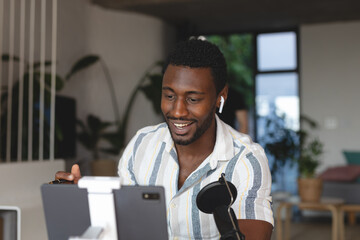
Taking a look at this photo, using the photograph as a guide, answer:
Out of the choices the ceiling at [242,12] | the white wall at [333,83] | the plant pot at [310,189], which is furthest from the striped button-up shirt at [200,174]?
the white wall at [333,83]

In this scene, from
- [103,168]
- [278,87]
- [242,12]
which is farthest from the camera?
[278,87]

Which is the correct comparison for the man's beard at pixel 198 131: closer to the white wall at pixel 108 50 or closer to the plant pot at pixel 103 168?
the plant pot at pixel 103 168

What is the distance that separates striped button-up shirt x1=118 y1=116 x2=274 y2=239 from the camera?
3.94 ft

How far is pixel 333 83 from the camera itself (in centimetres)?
688

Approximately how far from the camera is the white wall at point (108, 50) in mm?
5613

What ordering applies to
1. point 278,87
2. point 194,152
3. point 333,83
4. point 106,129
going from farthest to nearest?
point 278,87, point 333,83, point 106,129, point 194,152

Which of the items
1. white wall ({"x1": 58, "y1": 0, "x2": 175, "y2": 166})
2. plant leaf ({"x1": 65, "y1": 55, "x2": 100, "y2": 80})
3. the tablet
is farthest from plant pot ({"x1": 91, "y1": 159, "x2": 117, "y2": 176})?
the tablet

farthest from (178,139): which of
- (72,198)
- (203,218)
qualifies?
(72,198)

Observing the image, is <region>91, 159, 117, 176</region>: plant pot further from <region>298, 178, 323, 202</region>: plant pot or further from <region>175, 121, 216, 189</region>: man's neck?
<region>175, 121, 216, 189</region>: man's neck

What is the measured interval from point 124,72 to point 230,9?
1574 mm

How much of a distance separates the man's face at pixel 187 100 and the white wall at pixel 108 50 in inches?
173

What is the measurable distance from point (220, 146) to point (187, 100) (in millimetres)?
191

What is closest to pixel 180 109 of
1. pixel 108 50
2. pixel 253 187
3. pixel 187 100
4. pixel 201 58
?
pixel 187 100

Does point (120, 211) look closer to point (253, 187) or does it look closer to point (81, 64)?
point (253, 187)
